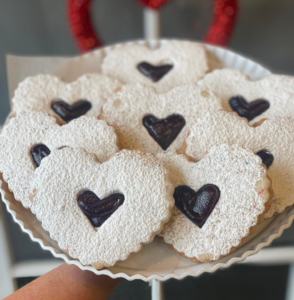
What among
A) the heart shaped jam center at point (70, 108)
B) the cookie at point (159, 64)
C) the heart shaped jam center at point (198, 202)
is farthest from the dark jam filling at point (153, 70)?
the heart shaped jam center at point (198, 202)

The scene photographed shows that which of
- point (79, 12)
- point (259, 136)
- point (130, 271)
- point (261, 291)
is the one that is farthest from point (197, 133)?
point (261, 291)

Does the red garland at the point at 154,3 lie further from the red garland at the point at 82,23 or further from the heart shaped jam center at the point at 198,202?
the heart shaped jam center at the point at 198,202

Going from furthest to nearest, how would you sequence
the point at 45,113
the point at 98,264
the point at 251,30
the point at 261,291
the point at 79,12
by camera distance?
the point at 251,30 → the point at 261,291 → the point at 79,12 → the point at 45,113 → the point at 98,264

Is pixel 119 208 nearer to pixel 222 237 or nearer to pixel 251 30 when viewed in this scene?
pixel 222 237

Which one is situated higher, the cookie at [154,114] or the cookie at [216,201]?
the cookie at [154,114]

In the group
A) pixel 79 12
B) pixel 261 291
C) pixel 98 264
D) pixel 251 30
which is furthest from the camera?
pixel 251 30

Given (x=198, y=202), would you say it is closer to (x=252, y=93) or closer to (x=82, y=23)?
(x=252, y=93)

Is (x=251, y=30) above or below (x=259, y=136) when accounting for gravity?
above
